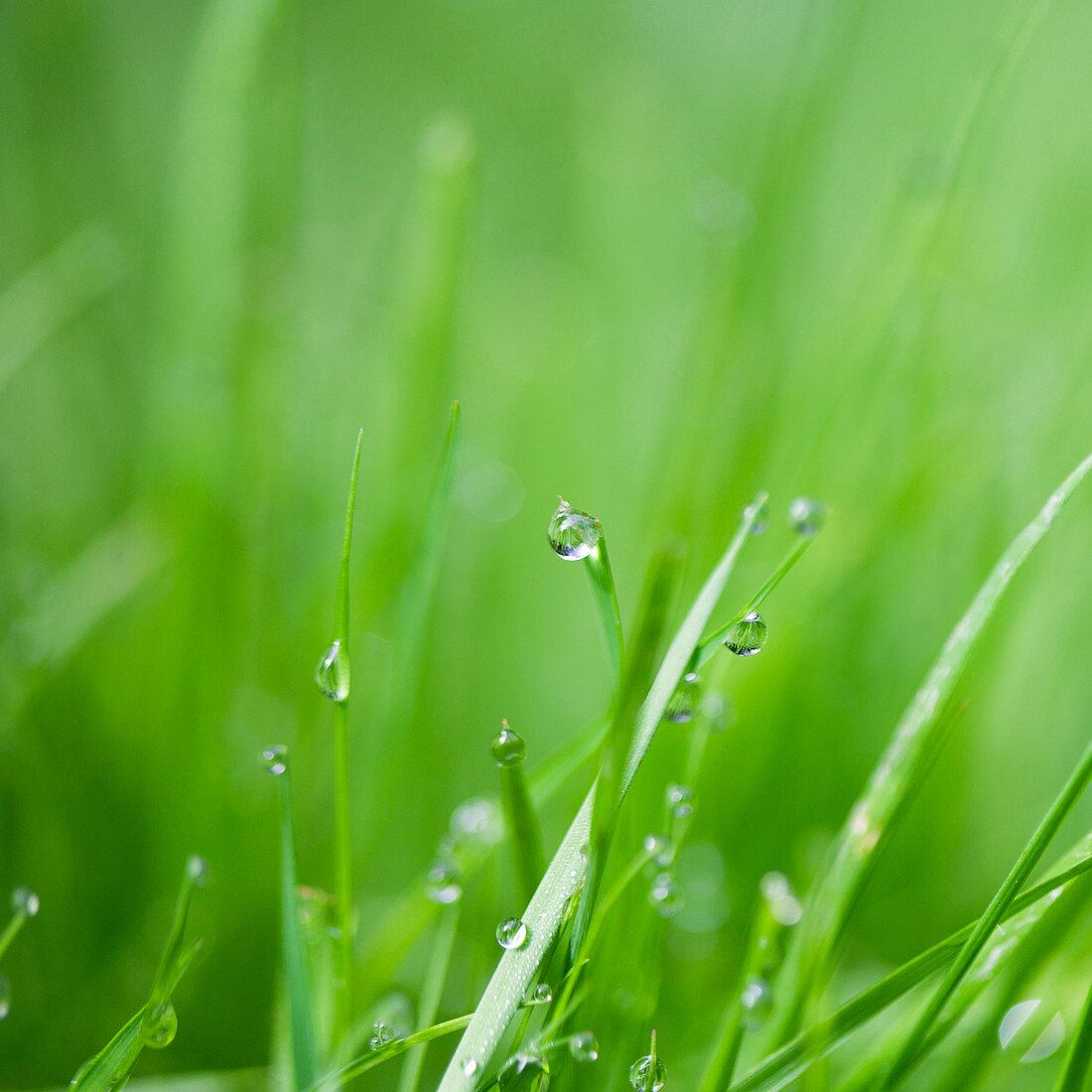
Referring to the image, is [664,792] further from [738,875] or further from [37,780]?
[37,780]

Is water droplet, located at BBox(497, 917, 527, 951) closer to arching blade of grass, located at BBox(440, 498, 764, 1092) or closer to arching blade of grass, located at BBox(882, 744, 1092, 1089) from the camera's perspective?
arching blade of grass, located at BBox(440, 498, 764, 1092)

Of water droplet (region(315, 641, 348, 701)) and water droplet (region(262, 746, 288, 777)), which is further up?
water droplet (region(315, 641, 348, 701))

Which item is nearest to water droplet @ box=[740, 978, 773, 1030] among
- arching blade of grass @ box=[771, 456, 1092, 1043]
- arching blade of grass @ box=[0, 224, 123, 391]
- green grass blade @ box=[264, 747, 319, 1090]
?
arching blade of grass @ box=[771, 456, 1092, 1043]

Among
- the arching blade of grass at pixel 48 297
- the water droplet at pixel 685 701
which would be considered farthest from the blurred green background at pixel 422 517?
the water droplet at pixel 685 701

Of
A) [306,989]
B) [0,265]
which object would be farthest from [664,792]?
[0,265]

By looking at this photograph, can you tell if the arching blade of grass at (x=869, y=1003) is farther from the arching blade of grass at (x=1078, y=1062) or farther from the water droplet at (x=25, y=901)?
the water droplet at (x=25, y=901)

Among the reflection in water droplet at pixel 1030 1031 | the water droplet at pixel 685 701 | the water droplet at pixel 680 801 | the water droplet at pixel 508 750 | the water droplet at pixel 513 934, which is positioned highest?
the water droplet at pixel 685 701

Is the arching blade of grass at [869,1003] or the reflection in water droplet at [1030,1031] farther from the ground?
the arching blade of grass at [869,1003]
